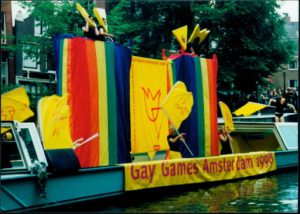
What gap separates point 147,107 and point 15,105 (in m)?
4.15

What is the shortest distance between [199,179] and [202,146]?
→ 175 centimetres

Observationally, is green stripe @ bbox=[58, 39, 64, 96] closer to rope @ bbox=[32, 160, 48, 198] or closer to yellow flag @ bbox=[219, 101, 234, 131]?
rope @ bbox=[32, 160, 48, 198]

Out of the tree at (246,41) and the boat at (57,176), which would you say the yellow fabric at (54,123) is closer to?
the boat at (57,176)

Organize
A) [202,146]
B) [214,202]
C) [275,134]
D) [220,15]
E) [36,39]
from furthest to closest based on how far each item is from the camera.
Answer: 1. [220,15]
2. [36,39]
3. [275,134]
4. [202,146]
5. [214,202]

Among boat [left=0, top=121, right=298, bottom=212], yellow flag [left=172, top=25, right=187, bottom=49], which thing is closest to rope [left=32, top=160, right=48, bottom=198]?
boat [left=0, top=121, right=298, bottom=212]

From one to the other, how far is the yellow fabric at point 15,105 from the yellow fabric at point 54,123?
36 centimetres

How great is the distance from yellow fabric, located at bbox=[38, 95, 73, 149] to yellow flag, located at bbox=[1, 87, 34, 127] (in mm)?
363

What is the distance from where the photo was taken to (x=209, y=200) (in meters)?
12.2

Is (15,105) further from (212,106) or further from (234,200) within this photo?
(212,106)

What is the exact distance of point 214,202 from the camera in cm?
1195

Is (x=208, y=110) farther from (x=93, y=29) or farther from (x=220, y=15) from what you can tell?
(x=220, y=15)

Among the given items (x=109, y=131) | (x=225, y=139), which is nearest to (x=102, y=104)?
(x=109, y=131)

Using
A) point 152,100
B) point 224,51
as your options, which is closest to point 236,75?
point 224,51

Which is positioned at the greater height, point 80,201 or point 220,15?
point 220,15
